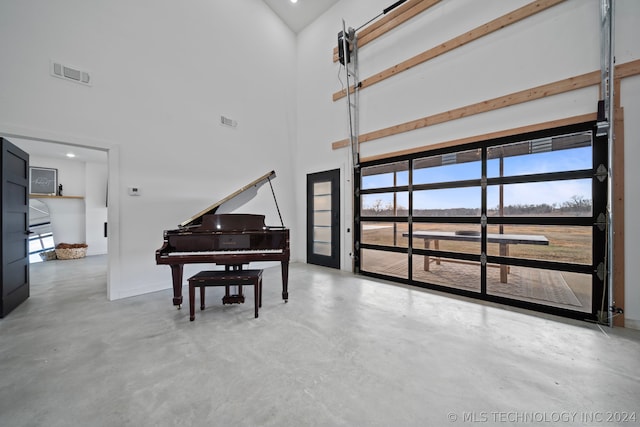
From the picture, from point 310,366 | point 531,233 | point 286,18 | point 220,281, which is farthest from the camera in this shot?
point 286,18

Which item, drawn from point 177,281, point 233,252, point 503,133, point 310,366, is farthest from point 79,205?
point 503,133

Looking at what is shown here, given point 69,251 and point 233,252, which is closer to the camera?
point 233,252

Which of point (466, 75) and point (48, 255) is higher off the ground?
point (466, 75)

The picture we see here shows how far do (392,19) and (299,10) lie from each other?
248 cm

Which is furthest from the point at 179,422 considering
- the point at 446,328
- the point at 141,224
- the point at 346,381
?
the point at 141,224

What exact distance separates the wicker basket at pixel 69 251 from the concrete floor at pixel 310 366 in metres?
3.97

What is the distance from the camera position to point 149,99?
356 cm

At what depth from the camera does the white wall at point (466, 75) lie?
241 cm

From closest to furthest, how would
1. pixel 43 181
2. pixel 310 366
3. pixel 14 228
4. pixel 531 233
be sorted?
pixel 310 366 < pixel 14 228 < pixel 531 233 < pixel 43 181

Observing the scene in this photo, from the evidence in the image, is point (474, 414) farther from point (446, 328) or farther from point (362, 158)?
point (362, 158)

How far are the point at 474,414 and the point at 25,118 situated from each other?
5055 millimetres

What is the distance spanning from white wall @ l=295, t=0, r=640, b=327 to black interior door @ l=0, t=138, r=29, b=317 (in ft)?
14.2

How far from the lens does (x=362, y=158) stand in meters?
4.54

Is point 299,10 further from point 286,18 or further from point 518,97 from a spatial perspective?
point 518,97
